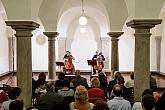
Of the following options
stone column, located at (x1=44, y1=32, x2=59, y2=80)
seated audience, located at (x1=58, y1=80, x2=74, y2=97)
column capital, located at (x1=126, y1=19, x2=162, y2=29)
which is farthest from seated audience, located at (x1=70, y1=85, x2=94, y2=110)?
stone column, located at (x1=44, y1=32, x2=59, y2=80)

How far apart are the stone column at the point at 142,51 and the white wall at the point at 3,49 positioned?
13.8m

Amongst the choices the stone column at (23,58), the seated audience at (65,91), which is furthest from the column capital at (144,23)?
the stone column at (23,58)

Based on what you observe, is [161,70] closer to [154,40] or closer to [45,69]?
[154,40]

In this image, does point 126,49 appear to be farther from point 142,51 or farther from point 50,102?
point 50,102

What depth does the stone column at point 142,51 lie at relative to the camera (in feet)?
23.0

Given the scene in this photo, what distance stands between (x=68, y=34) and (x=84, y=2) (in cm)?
515

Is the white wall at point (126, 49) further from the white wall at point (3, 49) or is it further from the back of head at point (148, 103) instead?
the back of head at point (148, 103)

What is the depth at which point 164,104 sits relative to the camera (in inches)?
57.2

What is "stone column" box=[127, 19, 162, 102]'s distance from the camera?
23.0ft

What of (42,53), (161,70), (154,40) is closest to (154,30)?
(154,40)

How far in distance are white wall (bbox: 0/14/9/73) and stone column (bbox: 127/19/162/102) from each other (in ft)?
45.2

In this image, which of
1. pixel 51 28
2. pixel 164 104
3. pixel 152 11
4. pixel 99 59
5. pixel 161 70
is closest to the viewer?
pixel 164 104

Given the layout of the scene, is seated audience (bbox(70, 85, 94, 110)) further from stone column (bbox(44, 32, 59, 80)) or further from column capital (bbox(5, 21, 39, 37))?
stone column (bbox(44, 32, 59, 80))

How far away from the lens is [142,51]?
7.06 meters
